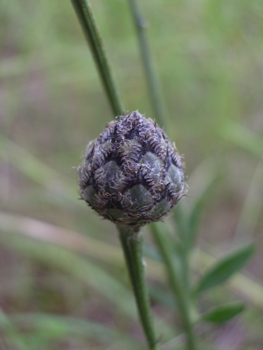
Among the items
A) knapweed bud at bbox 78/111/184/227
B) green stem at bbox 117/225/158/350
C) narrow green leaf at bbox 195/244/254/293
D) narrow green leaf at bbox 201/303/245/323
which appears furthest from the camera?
narrow green leaf at bbox 195/244/254/293

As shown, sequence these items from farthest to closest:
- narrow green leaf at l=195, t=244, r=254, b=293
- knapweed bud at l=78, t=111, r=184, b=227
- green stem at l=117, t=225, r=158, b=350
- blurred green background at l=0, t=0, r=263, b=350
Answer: blurred green background at l=0, t=0, r=263, b=350
narrow green leaf at l=195, t=244, r=254, b=293
green stem at l=117, t=225, r=158, b=350
knapweed bud at l=78, t=111, r=184, b=227

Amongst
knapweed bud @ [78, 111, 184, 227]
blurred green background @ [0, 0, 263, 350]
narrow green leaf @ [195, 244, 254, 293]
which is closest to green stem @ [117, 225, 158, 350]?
knapweed bud @ [78, 111, 184, 227]

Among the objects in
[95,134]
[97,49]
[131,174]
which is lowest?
[131,174]

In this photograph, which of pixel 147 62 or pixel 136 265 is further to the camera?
pixel 147 62

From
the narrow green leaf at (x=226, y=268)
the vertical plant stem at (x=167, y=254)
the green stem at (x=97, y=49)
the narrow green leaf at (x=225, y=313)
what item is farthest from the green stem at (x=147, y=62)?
the narrow green leaf at (x=225, y=313)

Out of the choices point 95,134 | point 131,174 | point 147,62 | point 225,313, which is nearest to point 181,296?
point 225,313

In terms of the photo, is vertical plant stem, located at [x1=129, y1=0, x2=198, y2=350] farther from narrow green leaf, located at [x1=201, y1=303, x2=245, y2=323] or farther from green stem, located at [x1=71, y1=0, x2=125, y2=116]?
green stem, located at [x1=71, y1=0, x2=125, y2=116]

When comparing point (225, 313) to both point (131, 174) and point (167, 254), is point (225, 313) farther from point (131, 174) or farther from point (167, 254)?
point (131, 174)
